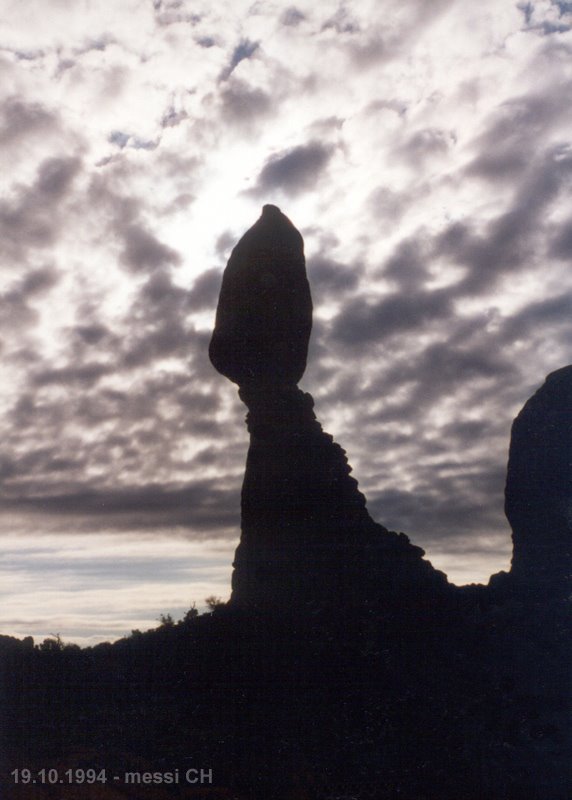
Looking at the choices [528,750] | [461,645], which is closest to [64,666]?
[461,645]

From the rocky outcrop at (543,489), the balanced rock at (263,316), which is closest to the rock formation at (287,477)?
the balanced rock at (263,316)

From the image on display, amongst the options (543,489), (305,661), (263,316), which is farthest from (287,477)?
(543,489)

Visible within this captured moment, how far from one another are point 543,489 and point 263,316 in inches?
616

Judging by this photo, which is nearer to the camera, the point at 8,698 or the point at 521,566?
the point at 8,698

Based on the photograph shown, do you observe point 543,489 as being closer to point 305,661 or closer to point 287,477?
point 287,477

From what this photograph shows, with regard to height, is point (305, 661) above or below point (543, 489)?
below

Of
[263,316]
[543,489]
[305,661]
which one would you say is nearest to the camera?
[305,661]

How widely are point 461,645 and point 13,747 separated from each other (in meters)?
16.5

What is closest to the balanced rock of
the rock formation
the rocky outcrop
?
the rock formation

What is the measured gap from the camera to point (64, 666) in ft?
98.2

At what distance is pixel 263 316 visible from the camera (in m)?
32.9

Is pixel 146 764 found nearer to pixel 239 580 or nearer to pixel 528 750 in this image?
pixel 239 580

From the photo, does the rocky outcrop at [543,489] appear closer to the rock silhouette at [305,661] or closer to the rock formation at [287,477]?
the rock silhouette at [305,661]

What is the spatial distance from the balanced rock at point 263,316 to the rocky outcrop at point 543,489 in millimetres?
12058
